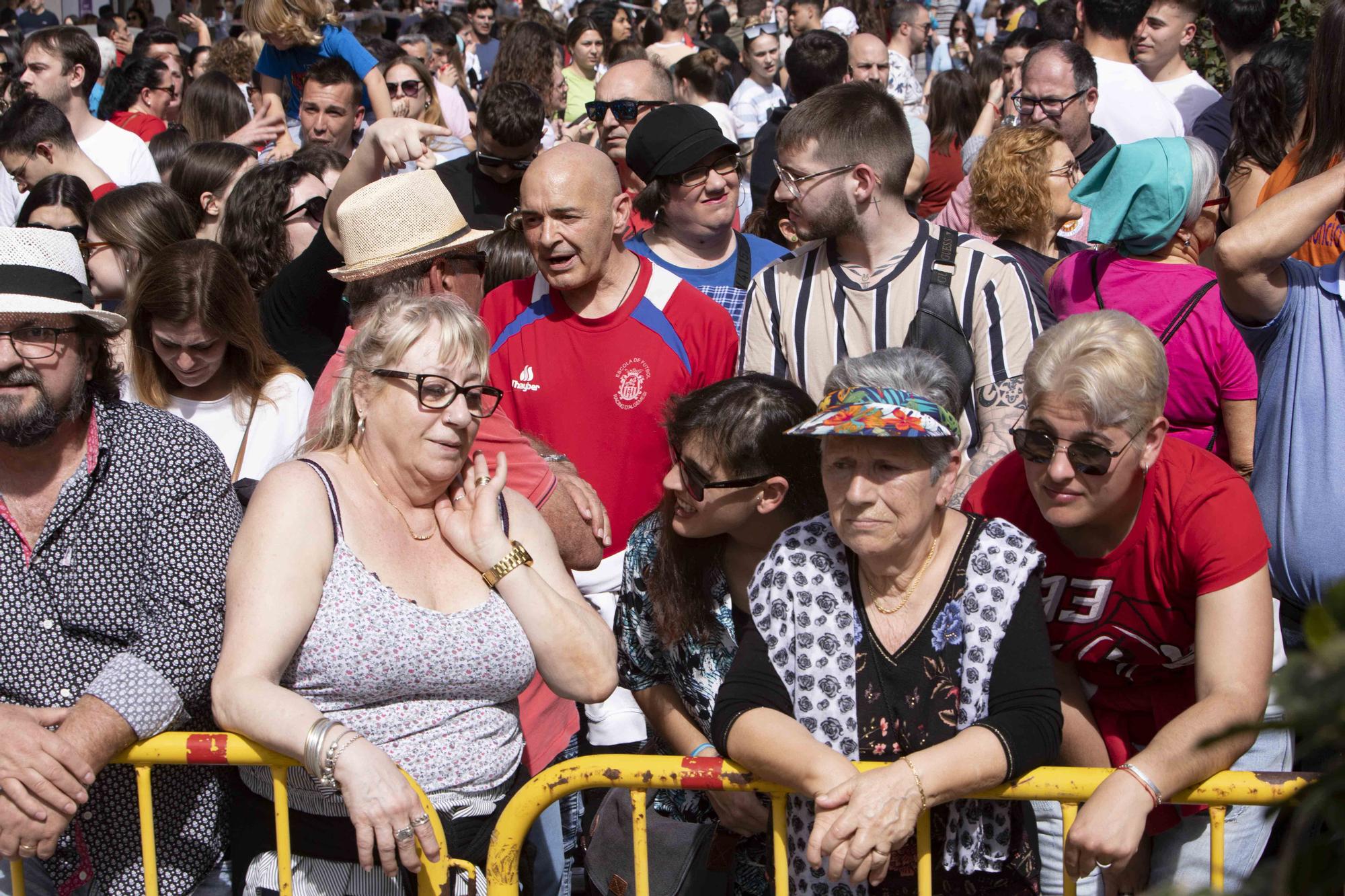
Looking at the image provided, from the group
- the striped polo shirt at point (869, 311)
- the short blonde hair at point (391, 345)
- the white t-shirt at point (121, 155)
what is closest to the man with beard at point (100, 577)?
the short blonde hair at point (391, 345)

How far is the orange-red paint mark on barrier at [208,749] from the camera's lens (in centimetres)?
265

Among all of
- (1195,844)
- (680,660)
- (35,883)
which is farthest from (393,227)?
(1195,844)

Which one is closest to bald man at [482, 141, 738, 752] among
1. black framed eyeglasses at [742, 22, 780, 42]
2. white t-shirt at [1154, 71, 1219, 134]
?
white t-shirt at [1154, 71, 1219, 134]

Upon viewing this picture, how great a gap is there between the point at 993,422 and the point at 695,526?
104 centimetres

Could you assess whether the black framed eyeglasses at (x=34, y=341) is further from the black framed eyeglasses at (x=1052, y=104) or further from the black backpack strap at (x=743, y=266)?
the black framed eyeglasses at (x=1052, y=104)

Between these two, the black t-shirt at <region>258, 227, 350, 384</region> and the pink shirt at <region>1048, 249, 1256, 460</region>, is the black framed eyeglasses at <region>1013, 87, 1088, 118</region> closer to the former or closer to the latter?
the pink shirt at <region>1048, 249, 1256, 460</region>

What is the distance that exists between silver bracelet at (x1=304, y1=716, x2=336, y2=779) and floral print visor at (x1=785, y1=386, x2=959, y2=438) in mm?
1124

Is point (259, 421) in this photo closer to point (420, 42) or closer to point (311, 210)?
point (311, 210)

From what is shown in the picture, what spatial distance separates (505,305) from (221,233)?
1.53 metres

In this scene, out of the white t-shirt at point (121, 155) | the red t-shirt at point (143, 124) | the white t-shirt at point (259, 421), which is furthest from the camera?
the red t-shirt at point (143, 124)

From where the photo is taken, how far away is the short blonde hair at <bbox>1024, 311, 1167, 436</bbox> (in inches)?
103

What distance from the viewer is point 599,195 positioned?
4.05m

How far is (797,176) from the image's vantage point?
12.7 ft

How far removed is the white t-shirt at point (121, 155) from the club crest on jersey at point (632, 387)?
13.9 ft
